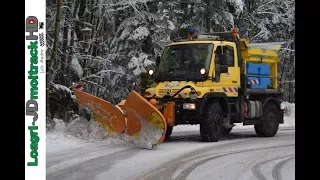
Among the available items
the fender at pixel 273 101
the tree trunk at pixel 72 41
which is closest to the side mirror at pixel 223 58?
the fender at pixel 273 101

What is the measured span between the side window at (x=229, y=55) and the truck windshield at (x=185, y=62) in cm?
33

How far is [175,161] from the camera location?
586 cm

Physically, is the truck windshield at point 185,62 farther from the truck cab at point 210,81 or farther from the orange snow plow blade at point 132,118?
the orange snow plow blade at point 132,118

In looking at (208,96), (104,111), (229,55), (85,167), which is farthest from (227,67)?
(85,167)

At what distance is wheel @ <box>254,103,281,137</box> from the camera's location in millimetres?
8930

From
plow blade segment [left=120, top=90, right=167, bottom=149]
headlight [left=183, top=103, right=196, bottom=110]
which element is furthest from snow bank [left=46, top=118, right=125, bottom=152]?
headlight [left=183, top=103, right=196, bottom=110]

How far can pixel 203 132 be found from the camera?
755 cm

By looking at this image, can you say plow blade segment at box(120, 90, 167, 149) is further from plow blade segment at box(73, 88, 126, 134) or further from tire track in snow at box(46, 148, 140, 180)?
tire track in snow at box(46, 148, 140, 180)

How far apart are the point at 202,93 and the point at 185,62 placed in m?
0.70

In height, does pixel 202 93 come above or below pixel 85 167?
above

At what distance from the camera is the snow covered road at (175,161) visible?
489 centimetres

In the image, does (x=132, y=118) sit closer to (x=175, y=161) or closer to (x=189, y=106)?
(x=189, y=106)
